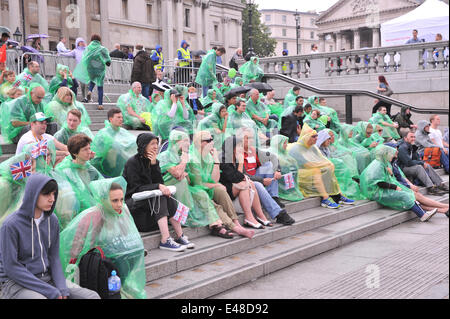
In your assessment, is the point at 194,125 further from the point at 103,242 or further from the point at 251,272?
the point at 103,242

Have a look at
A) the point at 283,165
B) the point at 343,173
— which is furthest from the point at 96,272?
the point at 343,173

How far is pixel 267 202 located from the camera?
8.23 metres

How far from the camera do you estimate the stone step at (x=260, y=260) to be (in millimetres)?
5791

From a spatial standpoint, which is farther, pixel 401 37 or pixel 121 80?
pixel 401 37

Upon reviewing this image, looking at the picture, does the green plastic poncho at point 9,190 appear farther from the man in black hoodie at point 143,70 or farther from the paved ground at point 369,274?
the man in black hoodie at point 143,70

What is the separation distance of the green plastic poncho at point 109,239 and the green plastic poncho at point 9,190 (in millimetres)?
628

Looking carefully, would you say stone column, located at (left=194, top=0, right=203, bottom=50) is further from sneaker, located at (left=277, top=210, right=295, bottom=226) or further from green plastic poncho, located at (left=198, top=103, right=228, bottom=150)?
sneaker, located at (left=277, top=210, right=295, bottom=226)

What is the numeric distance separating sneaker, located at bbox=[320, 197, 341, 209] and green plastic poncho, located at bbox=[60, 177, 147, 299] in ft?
16.4

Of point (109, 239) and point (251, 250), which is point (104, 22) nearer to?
point (251, 250)
